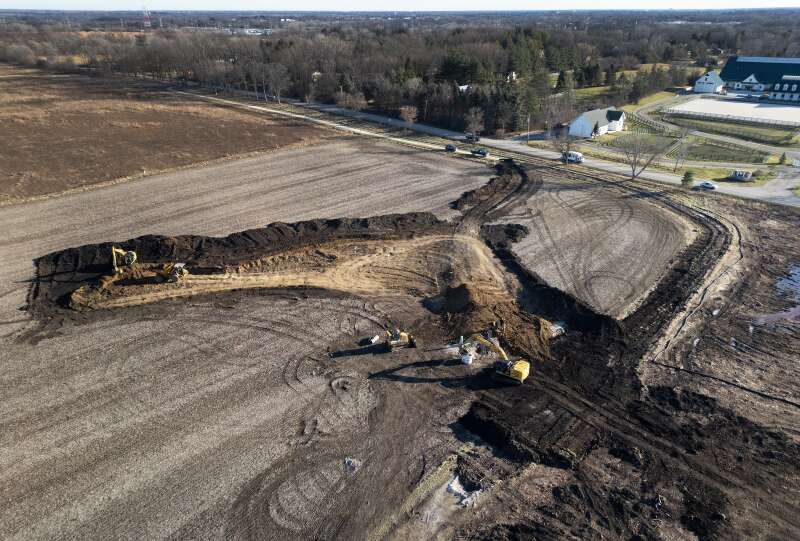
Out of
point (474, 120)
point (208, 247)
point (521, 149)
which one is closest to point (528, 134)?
point (521, 149)

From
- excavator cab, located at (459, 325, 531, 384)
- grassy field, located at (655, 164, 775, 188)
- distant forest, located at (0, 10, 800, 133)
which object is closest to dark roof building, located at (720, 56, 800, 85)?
distant forest, located at (0, 10, 800, 133)

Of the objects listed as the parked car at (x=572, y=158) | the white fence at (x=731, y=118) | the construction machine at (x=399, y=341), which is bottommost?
the construction machine at (x=399, y=341)

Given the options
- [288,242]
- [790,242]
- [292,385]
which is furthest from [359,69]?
[292,385]

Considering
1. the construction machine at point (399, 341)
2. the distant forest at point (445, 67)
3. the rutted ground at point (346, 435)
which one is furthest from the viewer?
the distant forest at point (445, 67)

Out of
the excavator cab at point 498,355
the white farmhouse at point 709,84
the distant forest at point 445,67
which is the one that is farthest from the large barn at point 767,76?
the excavator cab at point 498,355

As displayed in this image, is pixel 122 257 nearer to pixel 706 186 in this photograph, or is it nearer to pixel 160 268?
pixel 160 268

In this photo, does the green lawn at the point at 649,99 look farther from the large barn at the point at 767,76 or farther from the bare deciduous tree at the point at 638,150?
the bare deciduous tree at the point at 638,150

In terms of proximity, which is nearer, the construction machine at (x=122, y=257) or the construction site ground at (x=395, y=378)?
the construction site ground at (x=395, y=378)
